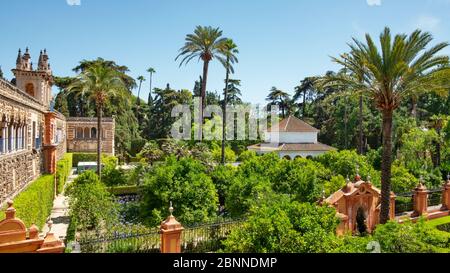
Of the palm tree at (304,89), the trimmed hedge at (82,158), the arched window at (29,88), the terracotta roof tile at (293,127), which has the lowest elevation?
the trimmed hedge at (82,158)

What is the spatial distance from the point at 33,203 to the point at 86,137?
1328 inches

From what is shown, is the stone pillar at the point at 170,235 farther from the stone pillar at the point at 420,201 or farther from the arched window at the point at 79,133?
the arched window at the point at 79,133

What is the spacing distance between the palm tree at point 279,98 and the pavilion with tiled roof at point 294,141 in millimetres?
21968

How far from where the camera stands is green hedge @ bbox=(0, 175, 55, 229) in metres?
13.0

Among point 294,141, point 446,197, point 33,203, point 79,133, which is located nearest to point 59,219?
point 33,203

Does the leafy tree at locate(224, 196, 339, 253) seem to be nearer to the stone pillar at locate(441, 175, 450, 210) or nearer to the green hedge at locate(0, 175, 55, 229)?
the green hedge at locate(0, 175, 55, 229)

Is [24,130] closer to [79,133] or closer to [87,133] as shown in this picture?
[79,133]

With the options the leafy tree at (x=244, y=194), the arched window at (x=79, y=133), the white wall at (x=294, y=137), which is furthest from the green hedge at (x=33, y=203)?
the arched window at (x=79, y=133)

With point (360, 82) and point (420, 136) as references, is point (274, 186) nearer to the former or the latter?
point (360, 82)

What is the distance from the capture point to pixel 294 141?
4106cm

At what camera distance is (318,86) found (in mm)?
16188

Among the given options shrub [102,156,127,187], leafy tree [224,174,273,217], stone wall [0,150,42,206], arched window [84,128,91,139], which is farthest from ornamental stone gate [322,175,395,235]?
arched window [84,128,91,139]

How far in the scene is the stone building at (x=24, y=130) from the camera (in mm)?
13734
